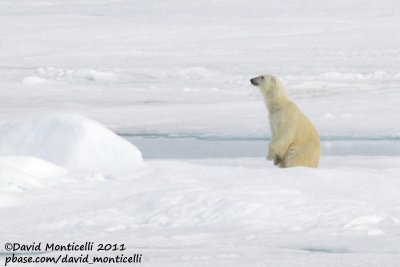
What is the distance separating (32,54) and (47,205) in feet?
37.8

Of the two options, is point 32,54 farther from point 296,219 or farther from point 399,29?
point 296,219

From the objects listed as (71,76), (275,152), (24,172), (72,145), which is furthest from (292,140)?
(71,76)

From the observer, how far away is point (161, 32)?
1817cm

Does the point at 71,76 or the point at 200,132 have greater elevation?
the point at 71,76

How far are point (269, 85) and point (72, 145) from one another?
143 cm

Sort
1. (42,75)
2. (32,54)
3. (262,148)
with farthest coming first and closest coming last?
(32,54) < (42,75) < (262,148)

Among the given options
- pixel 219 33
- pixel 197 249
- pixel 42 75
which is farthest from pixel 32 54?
pixel 197 249

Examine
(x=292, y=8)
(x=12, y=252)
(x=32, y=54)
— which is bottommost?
(x=12, y=252)

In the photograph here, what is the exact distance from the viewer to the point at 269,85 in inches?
237

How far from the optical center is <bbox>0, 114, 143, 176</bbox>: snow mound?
16.6ft

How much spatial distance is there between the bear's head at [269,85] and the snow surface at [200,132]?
0.47 metres

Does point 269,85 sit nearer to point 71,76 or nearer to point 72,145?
point 72,145

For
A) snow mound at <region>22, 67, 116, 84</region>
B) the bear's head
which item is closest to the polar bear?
the bear's head

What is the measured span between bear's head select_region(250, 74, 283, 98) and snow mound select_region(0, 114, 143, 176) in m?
1.14
